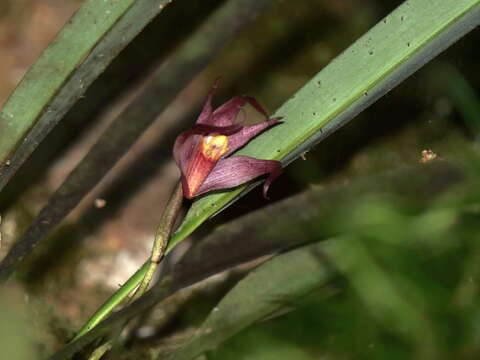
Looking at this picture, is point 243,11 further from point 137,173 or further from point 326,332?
point 137,173

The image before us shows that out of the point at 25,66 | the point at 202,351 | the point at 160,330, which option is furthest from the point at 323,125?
the point at 25,66

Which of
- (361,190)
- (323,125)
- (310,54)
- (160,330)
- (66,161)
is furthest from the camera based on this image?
(310,54)

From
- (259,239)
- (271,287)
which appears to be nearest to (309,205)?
(259,239)

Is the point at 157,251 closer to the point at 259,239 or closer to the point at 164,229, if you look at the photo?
the point at 164,229

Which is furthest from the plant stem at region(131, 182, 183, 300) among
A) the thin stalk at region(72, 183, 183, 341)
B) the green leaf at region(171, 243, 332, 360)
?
the green leaf at region(171, 243, 332, 360)

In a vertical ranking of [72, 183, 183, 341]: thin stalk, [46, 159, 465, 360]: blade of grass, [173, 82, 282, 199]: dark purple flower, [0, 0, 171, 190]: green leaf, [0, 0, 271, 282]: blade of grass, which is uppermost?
[0, 0, 171, 190]: green leaf

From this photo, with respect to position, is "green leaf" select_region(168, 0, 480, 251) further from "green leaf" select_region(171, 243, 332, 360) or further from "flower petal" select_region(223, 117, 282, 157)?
"green leaf" select_region(171, 243, 332, 360)
